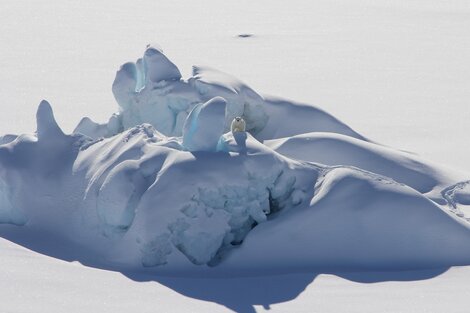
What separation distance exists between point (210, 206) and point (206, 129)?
709mm

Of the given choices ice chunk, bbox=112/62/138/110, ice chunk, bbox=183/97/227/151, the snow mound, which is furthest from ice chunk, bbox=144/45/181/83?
ice chunk, bbox=183/97/227/151

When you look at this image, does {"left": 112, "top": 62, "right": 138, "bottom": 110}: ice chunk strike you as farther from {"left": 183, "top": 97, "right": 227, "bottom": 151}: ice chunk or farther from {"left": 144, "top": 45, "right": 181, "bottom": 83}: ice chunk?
{"left": 183, "top": 97, "right": 227, "bottom": 151}: ice chunk

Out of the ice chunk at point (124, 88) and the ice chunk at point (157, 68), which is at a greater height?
the ice chunk at point (157, 68)

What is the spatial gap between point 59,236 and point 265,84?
409 inches

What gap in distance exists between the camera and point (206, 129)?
26.5 ft

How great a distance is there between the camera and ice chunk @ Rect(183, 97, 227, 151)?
8062 mm

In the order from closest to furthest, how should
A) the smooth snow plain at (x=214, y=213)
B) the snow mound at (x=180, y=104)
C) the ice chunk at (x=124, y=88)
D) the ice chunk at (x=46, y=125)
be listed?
the smooth snow plain at (x=214, y=213) → the ice chunk at (x=46, y=125) → the snow mound at (x=180, y=104) → the ice chunk at (x=124, y=88)

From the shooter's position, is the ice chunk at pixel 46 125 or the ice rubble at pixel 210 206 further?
the ice chunk at pixel 46 125

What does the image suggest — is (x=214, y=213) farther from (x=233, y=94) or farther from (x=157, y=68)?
(x=157, y=68)

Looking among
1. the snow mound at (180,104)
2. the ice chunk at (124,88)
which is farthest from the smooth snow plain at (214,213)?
the ice chunk at (124,88)

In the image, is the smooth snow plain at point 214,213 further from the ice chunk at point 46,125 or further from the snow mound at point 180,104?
the snow mound at point 180,104

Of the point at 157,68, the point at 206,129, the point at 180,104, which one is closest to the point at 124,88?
the point at 157,68

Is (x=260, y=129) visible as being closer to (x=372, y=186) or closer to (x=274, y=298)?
(x=372, y=186)

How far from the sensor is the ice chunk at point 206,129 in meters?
8.06
